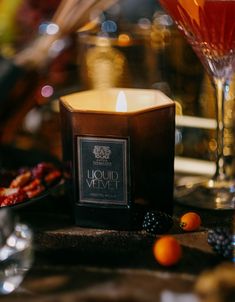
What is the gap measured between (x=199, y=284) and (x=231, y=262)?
0.07 m

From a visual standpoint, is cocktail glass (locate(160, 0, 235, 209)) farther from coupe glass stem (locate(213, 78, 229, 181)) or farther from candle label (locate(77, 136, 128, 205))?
candle label (locate(77, 136, 128, 205))

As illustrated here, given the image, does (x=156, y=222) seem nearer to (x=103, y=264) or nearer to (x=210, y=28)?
(x=103, y=264)

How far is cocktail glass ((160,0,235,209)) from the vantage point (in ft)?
2.65

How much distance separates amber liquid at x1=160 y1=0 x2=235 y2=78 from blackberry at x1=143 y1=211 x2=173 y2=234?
212mm

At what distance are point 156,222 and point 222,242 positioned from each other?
91 millimetres

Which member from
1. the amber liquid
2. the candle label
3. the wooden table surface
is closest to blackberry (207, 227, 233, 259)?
the wooden table surface

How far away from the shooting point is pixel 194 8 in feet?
2.65

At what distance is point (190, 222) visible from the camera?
0.80m

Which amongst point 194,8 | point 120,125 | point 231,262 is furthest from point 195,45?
point 231,262

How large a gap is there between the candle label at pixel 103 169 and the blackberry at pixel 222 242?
114 mm

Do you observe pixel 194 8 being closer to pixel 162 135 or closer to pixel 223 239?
pixel 162 135

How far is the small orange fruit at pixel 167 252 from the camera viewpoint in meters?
0.71

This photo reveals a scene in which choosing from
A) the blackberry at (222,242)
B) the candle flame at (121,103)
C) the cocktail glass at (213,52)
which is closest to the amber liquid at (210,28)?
the cocktail glass at (213,52)

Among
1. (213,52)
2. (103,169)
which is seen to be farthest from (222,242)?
(213,52)
